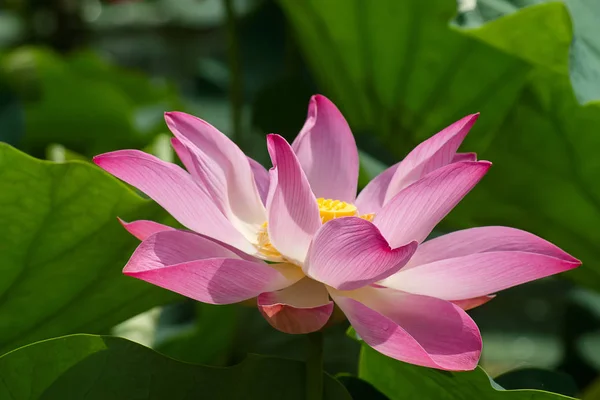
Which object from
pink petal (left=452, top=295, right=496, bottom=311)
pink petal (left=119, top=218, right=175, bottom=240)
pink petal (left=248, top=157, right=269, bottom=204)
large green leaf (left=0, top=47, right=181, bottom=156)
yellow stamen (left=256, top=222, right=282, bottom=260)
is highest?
pink petal (left=119, top=218, right=175, bottom=240)

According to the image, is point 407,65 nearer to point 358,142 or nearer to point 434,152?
point 358,142

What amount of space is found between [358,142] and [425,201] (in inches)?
20.1

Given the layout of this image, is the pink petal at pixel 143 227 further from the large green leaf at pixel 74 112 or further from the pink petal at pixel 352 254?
the large green leaf at pixel 74 112

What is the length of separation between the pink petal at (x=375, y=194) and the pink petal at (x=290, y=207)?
0.10 meters

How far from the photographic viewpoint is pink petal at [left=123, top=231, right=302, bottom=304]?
335mm

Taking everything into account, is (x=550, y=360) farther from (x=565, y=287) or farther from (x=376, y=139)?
(x=376, y=139)

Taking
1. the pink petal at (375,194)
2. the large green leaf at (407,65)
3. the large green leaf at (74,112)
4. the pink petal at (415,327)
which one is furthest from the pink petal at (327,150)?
the large green leaf at (74,112)

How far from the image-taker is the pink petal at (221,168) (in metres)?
0.40

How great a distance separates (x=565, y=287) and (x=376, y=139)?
0.44 m

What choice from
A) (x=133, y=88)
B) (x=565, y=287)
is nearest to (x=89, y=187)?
(x=565, y=287)

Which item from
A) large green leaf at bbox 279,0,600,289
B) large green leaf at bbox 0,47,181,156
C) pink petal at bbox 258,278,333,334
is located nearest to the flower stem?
pink petal at bbox 258,278,333,334

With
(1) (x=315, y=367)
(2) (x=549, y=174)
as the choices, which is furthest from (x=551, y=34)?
(1) (x=315, y=367)

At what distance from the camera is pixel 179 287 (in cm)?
34

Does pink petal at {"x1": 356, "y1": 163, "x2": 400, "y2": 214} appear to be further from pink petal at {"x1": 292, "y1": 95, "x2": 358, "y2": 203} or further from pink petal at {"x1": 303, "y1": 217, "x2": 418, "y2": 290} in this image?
pink petal at {"x1": 303, "y1": 217, "x2": 418, "y2": 290}
